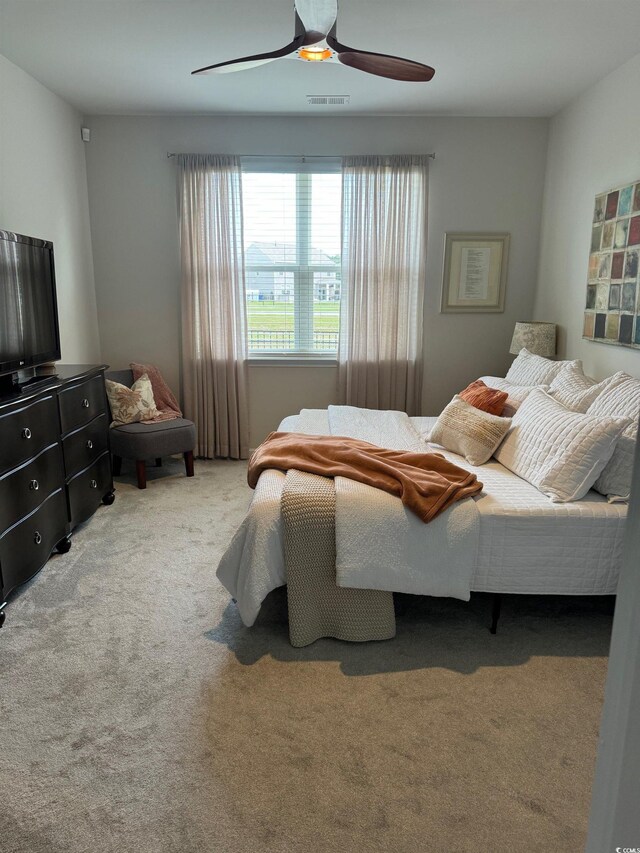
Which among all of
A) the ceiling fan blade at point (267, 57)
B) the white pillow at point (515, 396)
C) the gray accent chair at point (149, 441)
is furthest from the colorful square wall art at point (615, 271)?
the gray accent chair at point (149, 441)

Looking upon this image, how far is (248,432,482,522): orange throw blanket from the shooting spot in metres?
2.46

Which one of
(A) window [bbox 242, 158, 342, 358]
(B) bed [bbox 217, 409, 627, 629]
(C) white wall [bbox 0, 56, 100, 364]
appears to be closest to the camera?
(B) bed [bbox 217, 409, 627, 629]

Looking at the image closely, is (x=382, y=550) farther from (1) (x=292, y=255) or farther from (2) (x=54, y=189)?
(2) (x=54, y=189)

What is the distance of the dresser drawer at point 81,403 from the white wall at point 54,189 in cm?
70

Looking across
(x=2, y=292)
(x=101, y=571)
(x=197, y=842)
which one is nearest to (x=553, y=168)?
(x=2, y=292)

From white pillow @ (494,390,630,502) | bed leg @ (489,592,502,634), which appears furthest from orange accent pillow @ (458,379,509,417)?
bed leg @ (489,592,502,634)

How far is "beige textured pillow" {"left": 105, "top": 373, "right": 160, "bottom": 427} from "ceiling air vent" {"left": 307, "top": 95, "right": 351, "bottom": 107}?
2.46m

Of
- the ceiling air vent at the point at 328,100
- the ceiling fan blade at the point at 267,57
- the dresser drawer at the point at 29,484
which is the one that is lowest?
the dresser drawer at the point at 29,484

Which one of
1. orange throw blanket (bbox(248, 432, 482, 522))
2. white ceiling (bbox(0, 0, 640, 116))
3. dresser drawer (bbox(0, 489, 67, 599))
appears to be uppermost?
white ceiling (bbox(0, 0, 640, 116))

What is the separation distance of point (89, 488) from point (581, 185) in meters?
3.86

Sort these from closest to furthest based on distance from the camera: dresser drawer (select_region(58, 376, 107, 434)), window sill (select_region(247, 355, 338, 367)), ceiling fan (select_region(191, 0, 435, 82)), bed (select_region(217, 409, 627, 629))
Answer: ceiling fan (select_region(191, 0, 435, 82)) < bed (select_region(217, 409, 627, 629)) < dresser drawer (select_region(58, 376, 107, 434)) < window sill (select_region(247, 355, 338, 367))

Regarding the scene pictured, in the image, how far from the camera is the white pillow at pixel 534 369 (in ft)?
12.0

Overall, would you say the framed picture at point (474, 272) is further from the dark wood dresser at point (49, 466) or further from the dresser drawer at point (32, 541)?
the dresser drawer at point (32, 541)

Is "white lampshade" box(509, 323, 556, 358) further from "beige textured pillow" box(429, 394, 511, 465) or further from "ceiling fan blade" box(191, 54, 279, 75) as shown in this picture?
"ceiling fan blade" box(191, 54, 279, 75)
